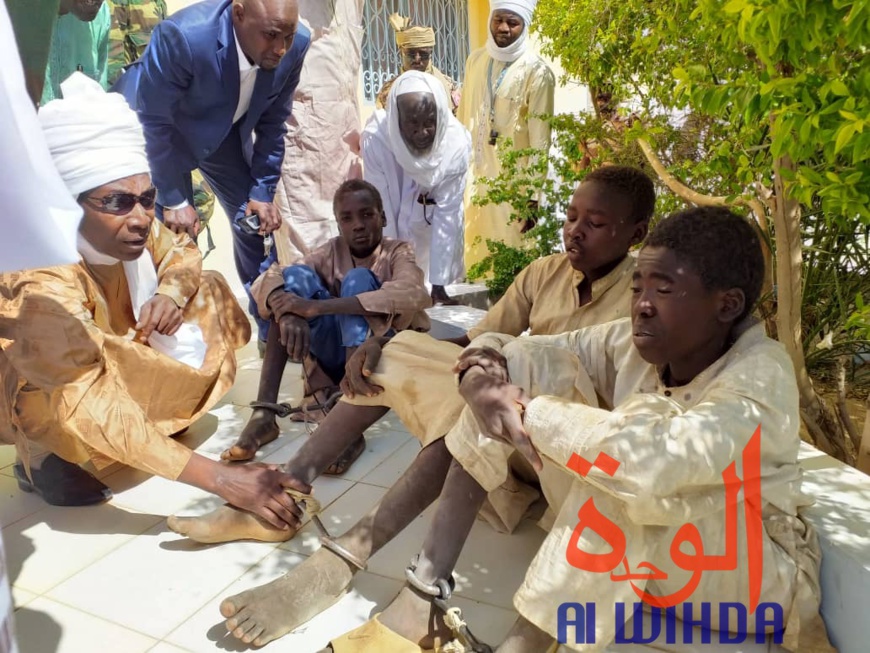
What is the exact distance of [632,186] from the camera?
2.28m

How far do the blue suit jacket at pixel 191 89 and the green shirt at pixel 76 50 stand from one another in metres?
0.89

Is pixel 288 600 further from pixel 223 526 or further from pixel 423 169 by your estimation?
pixel 423 169

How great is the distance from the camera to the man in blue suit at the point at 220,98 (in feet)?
11.2

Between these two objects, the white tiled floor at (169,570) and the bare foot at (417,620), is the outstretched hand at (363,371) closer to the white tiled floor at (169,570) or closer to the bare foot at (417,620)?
the white tiled floor at (169,570)

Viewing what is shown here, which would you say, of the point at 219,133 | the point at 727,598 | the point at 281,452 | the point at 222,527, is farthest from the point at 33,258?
the point at 219,133

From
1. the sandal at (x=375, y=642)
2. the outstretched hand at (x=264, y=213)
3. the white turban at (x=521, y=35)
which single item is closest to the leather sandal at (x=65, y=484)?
the sandal at (x=375, y=642)

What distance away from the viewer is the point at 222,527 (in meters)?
2.25

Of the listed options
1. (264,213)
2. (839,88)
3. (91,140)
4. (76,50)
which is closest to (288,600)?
(839,88)

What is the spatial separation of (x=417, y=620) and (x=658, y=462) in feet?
2.53

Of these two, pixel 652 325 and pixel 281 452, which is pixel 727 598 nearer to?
pixel 652 325

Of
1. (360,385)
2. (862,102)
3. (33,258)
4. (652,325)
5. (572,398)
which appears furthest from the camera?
(360,385)

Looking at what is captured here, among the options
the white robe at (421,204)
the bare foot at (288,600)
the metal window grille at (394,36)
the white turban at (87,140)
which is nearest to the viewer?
the bare foot at (288,600)

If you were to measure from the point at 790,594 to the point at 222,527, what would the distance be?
1690 millimetres

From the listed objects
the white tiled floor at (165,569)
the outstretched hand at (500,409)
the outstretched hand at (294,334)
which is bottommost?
the white tiled floor at (165,569)
